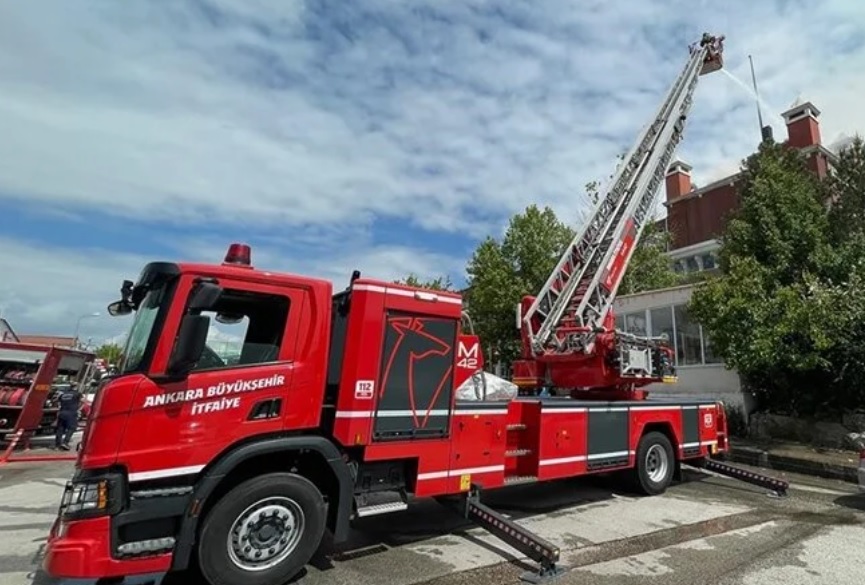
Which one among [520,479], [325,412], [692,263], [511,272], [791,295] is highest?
[692,263]

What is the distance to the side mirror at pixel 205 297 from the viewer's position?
4309 mm

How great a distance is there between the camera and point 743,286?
13.2 m

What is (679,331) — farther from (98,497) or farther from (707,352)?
(98,497)

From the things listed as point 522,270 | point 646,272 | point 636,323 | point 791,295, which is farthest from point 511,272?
Answer: point 791,295

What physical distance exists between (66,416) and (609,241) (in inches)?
562

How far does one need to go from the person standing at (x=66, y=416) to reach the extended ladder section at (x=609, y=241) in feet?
39.9

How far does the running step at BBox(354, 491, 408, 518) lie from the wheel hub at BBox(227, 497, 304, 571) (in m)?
0.61

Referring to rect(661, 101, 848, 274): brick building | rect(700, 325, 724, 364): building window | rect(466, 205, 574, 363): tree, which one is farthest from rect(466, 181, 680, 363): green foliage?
rect(700, 325, 724, 364): building window

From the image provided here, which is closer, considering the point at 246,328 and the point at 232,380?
the point at 232,380

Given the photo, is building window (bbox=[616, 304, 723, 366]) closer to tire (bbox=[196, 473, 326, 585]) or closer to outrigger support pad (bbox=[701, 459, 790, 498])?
outrigger support pad (bbox=[701, 459, 790, 498])

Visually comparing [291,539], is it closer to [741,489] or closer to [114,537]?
[114,537]

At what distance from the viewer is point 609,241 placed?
37.7ft

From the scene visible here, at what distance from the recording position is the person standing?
14.5m

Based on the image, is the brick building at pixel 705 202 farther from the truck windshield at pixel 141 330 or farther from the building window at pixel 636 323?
the truck windshield at pixel 141 330
